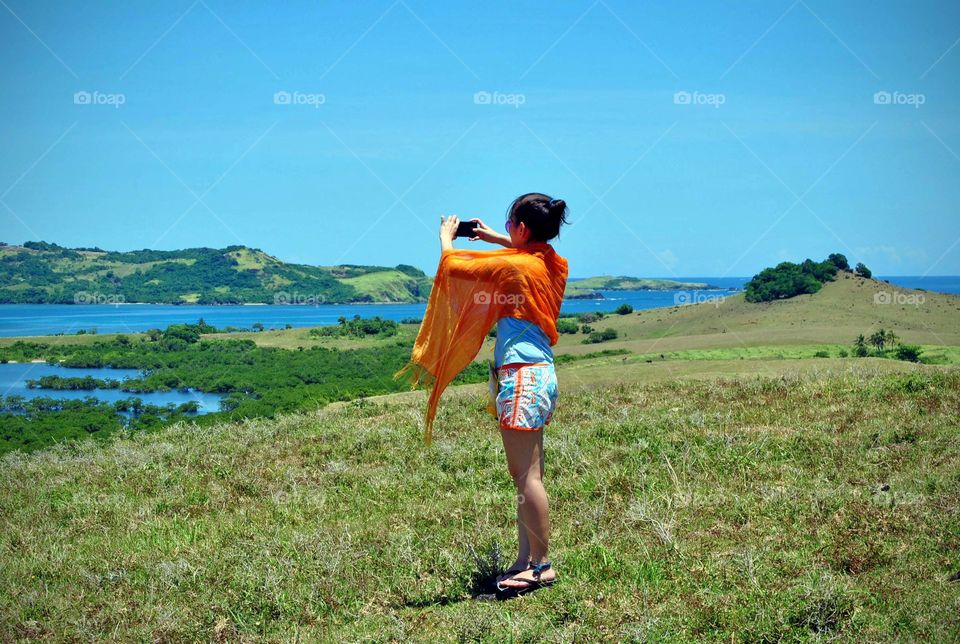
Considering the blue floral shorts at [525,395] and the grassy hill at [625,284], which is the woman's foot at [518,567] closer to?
the blue floral shorts at [525,395]

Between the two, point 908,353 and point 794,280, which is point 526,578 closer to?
point 908,353

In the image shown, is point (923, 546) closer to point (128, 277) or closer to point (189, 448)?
point (189, 448)

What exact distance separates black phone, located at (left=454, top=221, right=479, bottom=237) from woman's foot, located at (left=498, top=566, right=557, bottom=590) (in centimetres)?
207

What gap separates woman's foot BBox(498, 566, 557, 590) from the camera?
4.50 meters

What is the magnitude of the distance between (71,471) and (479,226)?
6319 millimetres

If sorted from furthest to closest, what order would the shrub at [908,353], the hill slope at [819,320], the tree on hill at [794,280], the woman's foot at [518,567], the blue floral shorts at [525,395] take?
the tree on hill at [794,280] → the hill slope at [819,320] → the shrub at [908,353] → the woman's foot at [518,567] → the blue floral shorts at [525,395]

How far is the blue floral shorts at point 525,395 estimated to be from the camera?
436 cm

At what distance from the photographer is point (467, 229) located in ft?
16.4

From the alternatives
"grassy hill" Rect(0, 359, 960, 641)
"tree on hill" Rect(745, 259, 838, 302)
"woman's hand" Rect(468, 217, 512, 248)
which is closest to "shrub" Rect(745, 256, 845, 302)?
"tree on hill" Rect(745, 259, 838, 302)

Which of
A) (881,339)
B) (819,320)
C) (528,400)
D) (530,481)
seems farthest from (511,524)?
(819,320)

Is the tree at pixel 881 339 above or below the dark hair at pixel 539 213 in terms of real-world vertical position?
above

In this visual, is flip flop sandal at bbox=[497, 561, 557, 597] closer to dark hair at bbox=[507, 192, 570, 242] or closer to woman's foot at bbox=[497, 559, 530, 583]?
woman's foot at bbox=[497, 559, 530, 583]

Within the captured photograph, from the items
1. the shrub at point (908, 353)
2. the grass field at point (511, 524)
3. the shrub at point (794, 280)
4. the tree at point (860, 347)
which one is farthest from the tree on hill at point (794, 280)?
the grass field at point (511, 524)

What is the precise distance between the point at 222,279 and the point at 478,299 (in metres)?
104
